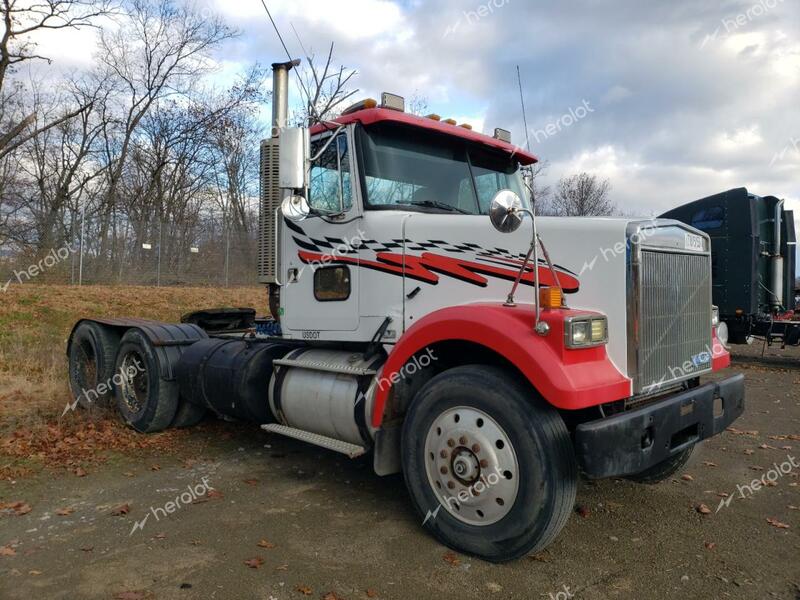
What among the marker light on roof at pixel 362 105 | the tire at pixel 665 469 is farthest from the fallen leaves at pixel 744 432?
the marker light on roof at pixel 362 105

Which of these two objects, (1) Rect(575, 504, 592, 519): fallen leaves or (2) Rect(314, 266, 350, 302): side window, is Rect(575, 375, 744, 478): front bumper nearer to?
(1) Rect(575, 504, 592, 519): fallen leaves

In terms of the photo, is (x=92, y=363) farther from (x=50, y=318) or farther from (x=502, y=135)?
(x=50, y=318)

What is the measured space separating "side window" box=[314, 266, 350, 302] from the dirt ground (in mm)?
1547

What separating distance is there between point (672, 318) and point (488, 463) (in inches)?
62.1

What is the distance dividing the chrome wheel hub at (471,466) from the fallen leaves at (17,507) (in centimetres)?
300

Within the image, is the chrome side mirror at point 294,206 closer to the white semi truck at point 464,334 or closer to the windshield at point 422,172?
the white semi truck at point 464,334

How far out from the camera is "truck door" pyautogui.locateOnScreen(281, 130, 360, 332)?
489 centimetres

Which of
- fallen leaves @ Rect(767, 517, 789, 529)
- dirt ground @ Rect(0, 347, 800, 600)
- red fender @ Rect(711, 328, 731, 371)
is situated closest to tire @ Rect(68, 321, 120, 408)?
dirt ground @ Rect(0, 347, 800, 600)

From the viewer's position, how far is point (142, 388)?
676 cm

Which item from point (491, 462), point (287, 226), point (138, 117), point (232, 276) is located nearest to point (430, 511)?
point (491, 462)

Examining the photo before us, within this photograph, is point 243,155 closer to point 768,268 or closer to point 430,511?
point 768,268

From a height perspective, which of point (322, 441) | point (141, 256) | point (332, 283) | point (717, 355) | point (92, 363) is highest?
point (141, 256)

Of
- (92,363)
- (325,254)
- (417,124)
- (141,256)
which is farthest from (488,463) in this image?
(141,256)

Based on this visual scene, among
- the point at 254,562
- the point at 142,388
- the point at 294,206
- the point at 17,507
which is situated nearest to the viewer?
the point at 254,562
